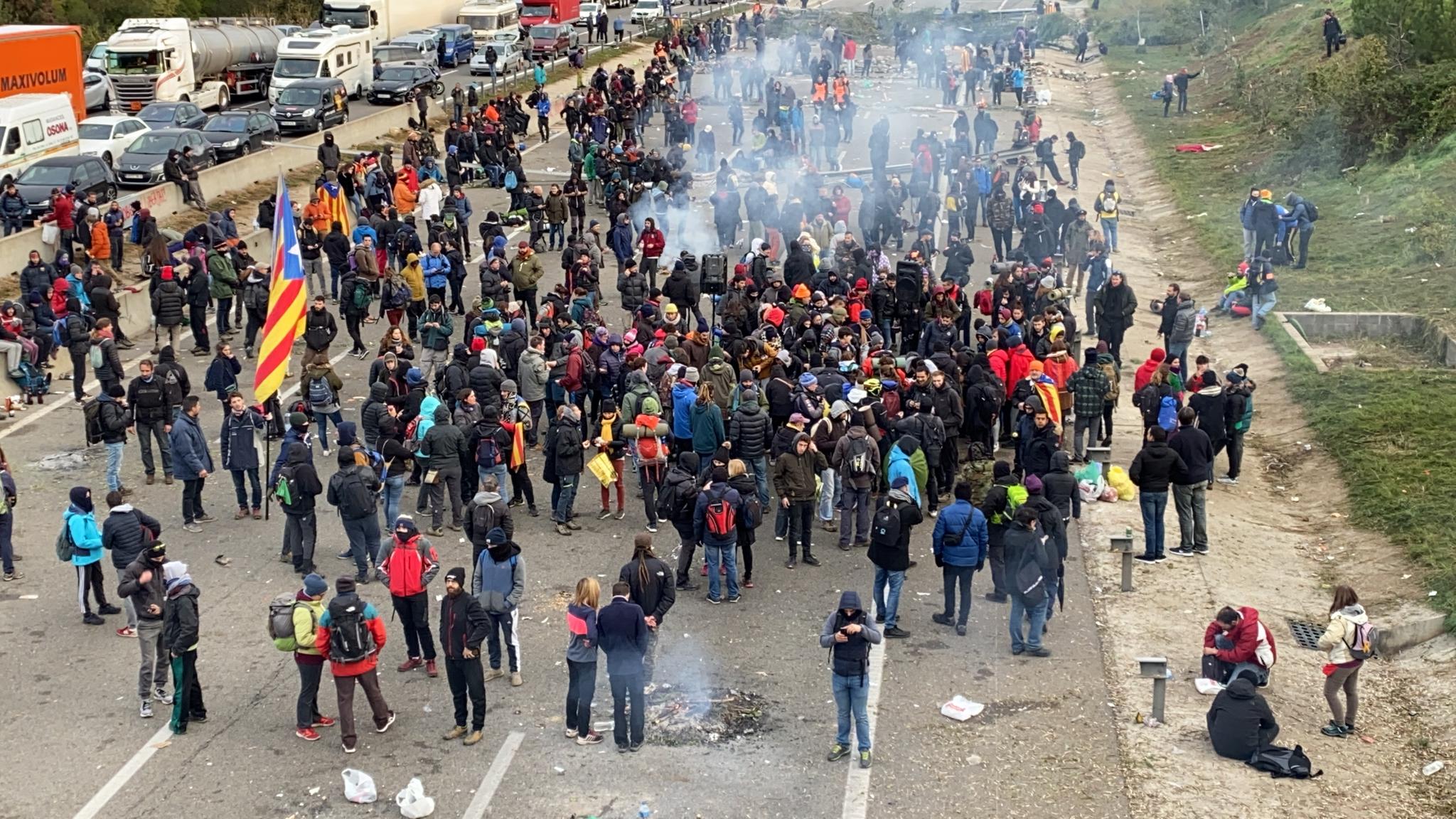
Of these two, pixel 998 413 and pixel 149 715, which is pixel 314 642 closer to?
pixel 149 715

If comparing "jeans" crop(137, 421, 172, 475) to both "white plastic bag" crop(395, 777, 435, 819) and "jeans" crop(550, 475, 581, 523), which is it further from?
"white plastic bag" crop(395, 777, 435, 819)

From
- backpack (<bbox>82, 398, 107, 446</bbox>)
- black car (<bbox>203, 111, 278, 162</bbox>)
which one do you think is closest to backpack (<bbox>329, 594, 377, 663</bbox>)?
backpack (<bbox>82, 398, 107, 446</bbox>)

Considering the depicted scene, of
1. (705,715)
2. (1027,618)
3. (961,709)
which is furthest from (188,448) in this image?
(1027,618)

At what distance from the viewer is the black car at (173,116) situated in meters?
36.3

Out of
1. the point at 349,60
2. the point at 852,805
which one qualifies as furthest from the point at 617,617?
the point at 349,60

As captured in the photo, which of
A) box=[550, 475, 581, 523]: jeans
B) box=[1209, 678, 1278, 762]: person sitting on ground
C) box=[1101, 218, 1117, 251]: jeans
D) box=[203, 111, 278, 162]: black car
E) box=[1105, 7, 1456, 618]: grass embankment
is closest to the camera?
box=[1209, 678, 1278, 762]: person sitting on ground

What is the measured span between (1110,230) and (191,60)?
25162 mm

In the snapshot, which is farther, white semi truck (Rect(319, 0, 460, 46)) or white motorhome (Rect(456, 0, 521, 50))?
white motorhome (Rect(456, 0, 521, 50))

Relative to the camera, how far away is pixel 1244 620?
13648 mm

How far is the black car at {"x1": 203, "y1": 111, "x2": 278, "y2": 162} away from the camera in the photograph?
3534cm

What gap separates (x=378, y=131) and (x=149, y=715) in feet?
96.3

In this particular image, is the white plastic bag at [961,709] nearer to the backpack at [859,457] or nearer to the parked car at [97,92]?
the backpack at [859,457]

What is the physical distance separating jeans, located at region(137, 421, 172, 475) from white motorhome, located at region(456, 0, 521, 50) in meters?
37.6

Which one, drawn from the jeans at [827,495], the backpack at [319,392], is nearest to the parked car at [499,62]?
the backpack at [319,392]
